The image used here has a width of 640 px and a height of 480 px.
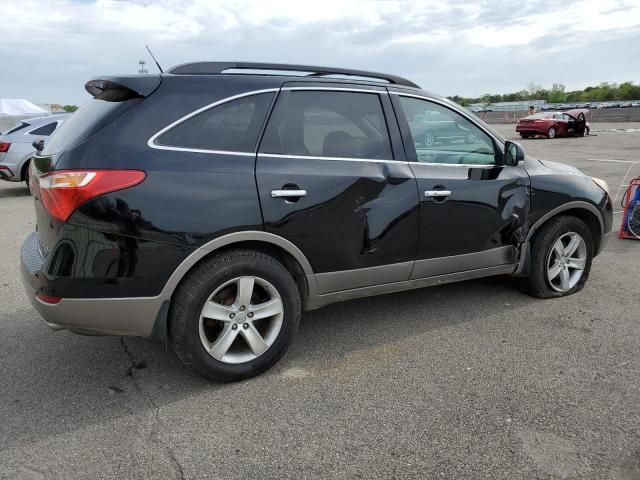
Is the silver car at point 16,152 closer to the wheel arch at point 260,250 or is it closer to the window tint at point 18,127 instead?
the window tint at point 18,127

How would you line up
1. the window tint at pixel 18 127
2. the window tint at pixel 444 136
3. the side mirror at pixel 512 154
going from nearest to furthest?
the window tint at pixel 444 136
the side mirror at pixel 512 154
the window tint at pixel 18 127

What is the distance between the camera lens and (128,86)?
3035 mm

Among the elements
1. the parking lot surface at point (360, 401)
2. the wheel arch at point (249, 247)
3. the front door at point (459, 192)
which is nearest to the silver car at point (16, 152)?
the parking lot surface at point (360, 401)

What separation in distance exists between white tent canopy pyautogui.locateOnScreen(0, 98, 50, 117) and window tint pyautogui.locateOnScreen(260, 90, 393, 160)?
24510mm

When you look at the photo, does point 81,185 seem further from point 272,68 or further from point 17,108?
point 17,108

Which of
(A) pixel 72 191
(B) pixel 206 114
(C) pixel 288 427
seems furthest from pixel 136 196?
(C) pixel 288 427

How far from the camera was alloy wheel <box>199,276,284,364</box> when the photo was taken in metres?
3.16

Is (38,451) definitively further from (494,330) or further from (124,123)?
(494,330)

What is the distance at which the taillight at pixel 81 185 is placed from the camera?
2.79m

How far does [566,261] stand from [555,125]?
2444 centimetres

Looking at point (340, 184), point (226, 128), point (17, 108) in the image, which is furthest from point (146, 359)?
point (17, 108)

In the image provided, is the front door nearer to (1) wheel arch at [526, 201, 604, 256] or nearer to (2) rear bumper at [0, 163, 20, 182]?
(1) wheel arch at [526, 201, 604, 256]

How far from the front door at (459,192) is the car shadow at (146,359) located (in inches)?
19.3

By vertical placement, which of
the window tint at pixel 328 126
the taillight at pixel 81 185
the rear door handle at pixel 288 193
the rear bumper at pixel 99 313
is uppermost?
the window tint at pixel 328 126
